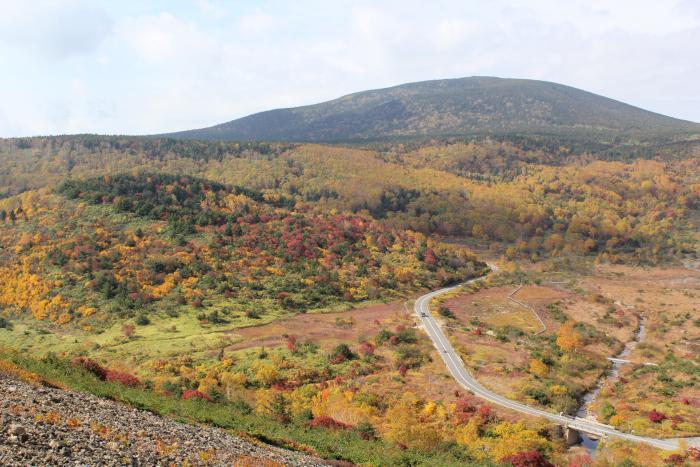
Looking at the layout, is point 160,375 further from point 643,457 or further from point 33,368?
point 643,457

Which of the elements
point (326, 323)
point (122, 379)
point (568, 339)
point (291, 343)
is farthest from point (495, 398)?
point (122, 379)

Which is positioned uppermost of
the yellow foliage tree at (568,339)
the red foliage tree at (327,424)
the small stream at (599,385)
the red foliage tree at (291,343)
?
the red foliage tree at (327,424)

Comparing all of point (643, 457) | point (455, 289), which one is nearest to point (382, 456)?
point (643, 457)

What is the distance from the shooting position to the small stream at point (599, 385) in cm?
4897

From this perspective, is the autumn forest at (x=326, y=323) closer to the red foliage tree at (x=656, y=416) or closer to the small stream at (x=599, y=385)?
the red foliage tree at (x=656, y=416)

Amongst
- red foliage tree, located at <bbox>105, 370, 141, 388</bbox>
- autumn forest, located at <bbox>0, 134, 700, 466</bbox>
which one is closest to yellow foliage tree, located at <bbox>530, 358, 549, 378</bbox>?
autumn forest, located at <bbox>0, 134, 700, 466</bbox>

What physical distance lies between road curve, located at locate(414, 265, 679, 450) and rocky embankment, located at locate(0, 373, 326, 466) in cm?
3323

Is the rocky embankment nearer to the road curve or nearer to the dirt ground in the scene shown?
the road curve

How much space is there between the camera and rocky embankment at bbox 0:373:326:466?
19.4 m

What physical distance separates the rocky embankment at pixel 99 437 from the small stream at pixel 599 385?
33.0 meters

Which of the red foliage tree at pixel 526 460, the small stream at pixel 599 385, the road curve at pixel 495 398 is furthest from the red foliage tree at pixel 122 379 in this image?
the small stream at pixel 599 385

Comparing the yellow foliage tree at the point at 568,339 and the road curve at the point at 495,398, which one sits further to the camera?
the yellow foliage tree at the point at 568,339

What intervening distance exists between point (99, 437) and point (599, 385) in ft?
205

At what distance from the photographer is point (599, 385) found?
6531 centimetres
